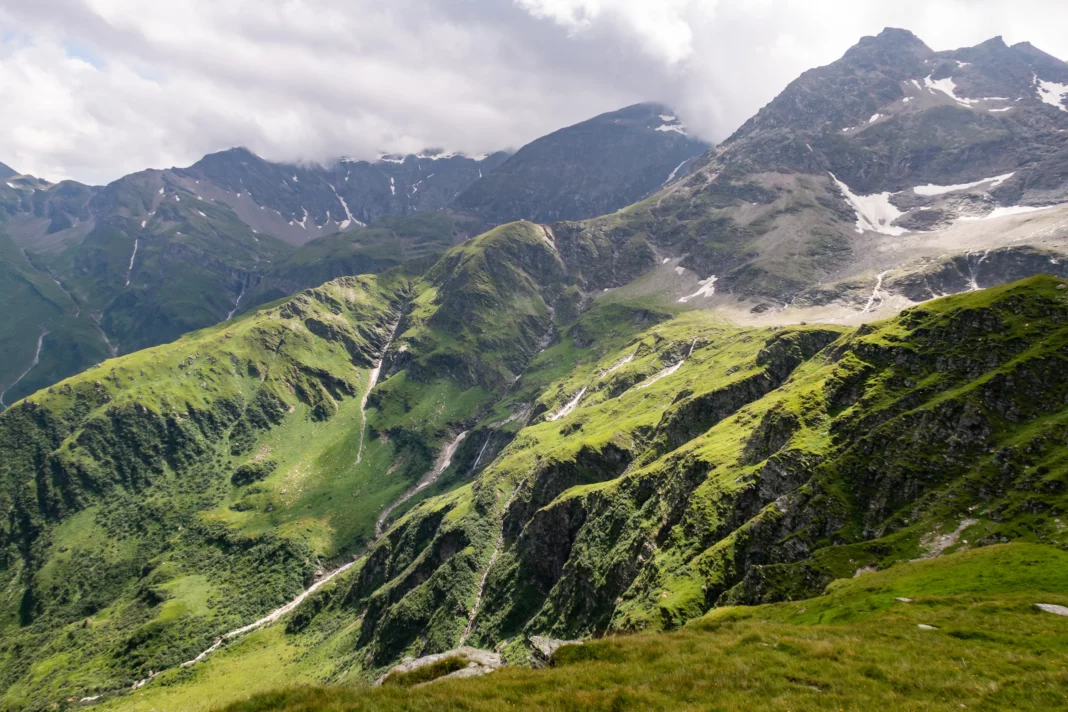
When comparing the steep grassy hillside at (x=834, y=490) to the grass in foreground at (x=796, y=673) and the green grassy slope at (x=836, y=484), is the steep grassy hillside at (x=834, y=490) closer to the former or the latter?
the green grassy slope at (x=836, y=484)

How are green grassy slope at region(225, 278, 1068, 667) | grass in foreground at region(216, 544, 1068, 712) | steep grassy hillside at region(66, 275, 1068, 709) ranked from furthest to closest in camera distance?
green grassy slope at region(225, 278, 1068, 667) → steep grassy hillside at region(66, 275, 1068, 709) → grass in foreground at region(216, 544, 1068, 712)

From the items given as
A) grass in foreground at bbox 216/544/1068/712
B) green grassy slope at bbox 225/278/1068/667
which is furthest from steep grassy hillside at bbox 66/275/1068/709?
grass in foreground at bbox 216/544/1068/712

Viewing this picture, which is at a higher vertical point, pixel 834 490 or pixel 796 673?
pixel 796 673

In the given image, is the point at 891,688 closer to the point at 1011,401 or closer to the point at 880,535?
the point at 880,535

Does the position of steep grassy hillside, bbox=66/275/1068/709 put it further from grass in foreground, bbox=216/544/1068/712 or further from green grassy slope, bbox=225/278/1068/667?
grass in foreground, bbox=216/544/1068/712

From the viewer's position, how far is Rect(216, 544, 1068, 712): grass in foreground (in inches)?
866

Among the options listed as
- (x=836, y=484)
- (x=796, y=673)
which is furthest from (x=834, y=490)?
(x=796, y=673)

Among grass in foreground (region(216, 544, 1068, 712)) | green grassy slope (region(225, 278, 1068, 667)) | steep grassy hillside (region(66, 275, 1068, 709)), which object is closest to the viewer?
grass in foreground (region(216, 544, 1068, 712))

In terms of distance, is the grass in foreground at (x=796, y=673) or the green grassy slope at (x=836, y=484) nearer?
the grass in foreground at (x=796, y=673)

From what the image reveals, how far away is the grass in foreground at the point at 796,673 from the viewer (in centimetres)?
2200

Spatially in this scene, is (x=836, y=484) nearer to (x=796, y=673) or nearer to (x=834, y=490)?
(x=834, y=490)

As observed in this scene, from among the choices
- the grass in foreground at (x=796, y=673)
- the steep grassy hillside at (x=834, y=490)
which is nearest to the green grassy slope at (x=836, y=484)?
the steep grassy hillside at (x=834, y=490)

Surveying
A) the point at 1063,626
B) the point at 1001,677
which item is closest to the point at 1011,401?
the point at 1063,626

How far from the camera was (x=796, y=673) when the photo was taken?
25359mm
